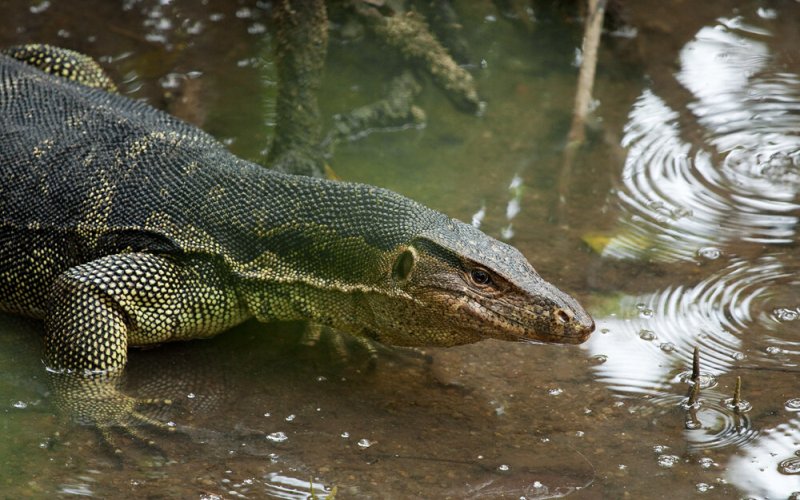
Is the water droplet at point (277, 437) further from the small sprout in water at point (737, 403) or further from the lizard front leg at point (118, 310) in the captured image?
the small sprout in water at point (737, 403)

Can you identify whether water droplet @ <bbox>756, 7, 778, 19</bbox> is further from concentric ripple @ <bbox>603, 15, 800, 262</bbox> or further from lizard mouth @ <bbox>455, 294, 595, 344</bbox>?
lizard mouth @ <bbox>455, 294, 595, 344</bbox>

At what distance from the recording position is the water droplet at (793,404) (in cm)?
547

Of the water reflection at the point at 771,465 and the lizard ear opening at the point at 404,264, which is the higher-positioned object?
the lizard ear opening at the point at 404,264

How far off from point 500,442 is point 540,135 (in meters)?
3.92

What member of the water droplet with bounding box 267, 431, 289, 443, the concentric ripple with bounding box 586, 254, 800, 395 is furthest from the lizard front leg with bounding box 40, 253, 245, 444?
the concentric ripple with bounding box 586, 254, 800, 395

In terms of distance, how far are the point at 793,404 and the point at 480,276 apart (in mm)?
1795

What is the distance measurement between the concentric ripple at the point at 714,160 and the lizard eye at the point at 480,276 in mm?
1901

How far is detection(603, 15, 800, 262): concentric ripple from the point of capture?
7.26 m

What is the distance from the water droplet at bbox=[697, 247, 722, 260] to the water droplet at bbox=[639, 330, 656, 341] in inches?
39.4

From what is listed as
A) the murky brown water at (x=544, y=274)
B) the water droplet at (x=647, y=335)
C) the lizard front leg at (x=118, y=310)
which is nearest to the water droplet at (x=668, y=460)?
the murky brown water at (x=544, y=274)

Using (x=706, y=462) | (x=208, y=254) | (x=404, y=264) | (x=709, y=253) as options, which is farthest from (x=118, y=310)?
(x=709, y=253)

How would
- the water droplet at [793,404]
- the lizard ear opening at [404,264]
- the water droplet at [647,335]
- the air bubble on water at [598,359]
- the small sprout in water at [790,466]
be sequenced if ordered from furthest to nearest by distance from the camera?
the water droplet at [647,335], the air bubble on water at [598,359], the lizard ear opening at [404,264], the water droplet at [793,404], the small sprout in water at [790,466]

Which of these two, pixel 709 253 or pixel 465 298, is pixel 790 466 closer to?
pixel 465 298

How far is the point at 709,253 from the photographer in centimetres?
703
